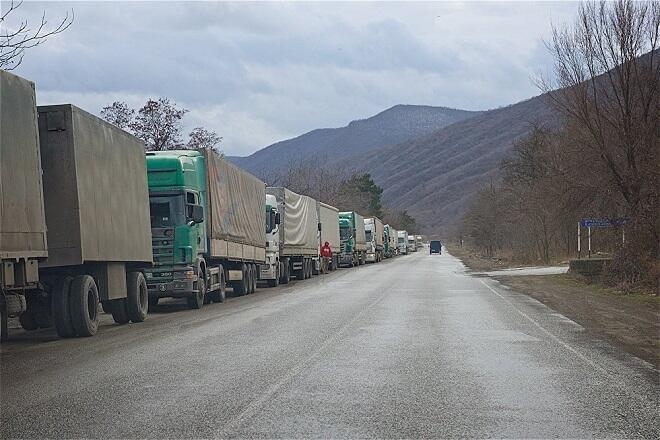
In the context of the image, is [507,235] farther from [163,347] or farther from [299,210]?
[163,347]

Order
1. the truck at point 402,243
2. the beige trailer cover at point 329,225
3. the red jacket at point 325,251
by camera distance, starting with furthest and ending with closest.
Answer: the truck at point 402,243
the beige trailer cover at point 329,225
the red jacket at point 325,251

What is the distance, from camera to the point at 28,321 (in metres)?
16.0

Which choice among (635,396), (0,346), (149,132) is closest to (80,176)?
(0,346)

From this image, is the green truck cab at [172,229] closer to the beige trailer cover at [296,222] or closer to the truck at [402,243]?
the beige trailer cover at [296,222]

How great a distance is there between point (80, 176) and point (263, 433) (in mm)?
8302

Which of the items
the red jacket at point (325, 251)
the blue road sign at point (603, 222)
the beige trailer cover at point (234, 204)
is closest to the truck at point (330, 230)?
the red jacket at point (325, 251)

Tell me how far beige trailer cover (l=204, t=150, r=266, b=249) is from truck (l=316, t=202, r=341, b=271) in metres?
14.7

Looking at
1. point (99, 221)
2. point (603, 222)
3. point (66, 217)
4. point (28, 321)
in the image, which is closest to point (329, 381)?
Result: point (66, 217)

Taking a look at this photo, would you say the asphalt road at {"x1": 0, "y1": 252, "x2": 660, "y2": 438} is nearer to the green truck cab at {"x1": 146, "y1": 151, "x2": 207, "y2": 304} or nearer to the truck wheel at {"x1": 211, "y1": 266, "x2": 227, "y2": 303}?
the green truck cab at {"x1": 146, "y1": 151, "x2": 207, "y2": 304}

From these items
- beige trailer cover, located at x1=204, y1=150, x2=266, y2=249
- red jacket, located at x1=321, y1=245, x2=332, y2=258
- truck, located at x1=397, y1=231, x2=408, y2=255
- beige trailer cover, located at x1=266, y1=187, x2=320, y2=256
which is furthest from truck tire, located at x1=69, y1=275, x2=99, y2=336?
truck, located at x1=397, y1=231, x2=408, y2=255

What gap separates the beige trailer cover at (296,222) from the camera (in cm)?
3597

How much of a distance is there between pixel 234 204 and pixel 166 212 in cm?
544

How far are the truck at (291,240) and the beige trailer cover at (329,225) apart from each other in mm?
3499

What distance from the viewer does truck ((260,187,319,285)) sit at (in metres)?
33.2
